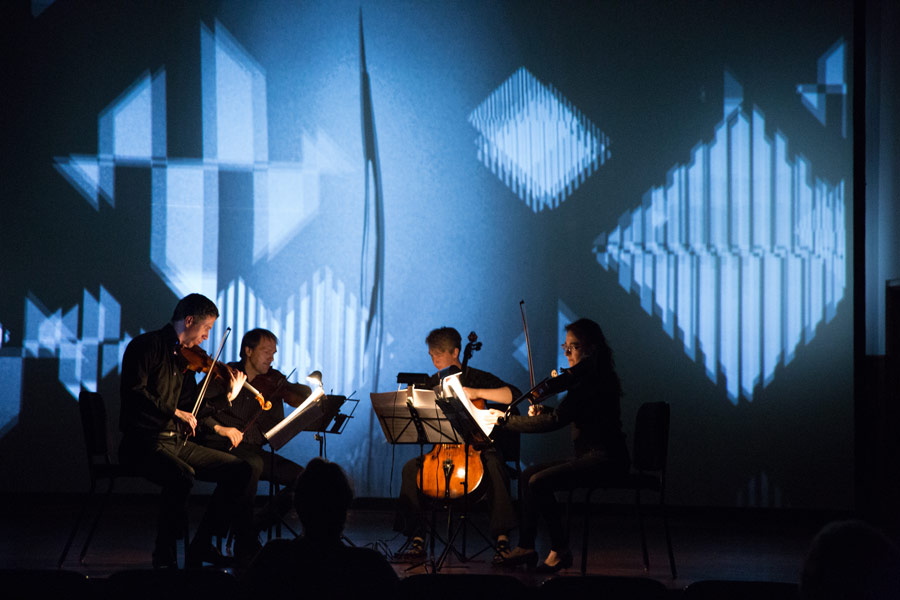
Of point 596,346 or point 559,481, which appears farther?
point 596,346

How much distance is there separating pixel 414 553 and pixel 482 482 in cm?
47

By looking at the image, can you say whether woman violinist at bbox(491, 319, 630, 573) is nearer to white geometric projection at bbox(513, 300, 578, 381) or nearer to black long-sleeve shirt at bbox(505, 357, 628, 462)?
black long-sleeve shirt at bbox(505, 357, 628, 462)

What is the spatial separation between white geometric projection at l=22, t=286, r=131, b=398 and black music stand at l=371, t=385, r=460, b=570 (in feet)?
8.17

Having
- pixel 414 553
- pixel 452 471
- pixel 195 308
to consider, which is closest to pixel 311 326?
pixel 195 308

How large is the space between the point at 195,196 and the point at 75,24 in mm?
1436

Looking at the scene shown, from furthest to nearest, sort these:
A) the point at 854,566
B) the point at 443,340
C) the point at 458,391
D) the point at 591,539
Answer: the point at 591,539
the point at 443,340
the point at 458,391
the point at 854,566

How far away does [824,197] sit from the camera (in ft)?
17.5

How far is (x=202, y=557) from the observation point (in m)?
3.58

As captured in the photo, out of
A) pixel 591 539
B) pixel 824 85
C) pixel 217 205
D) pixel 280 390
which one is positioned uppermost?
pixel 824 85

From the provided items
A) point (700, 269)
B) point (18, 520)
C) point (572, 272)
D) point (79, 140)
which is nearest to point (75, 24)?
point (79, 140)

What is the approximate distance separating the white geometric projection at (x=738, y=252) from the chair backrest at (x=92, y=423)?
313cm

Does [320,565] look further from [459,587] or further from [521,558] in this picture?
[521,558]

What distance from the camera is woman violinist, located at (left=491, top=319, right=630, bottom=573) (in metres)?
3.65

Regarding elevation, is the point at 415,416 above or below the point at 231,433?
above
